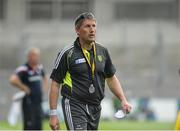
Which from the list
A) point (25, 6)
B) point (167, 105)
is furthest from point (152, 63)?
point (25, 6)

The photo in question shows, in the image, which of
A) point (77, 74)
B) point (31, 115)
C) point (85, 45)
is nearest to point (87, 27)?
point (85, 45)

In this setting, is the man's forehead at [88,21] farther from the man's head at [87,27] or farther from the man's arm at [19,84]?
the man's arm at [19,84]

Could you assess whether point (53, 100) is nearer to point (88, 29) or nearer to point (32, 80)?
point (88, 29)

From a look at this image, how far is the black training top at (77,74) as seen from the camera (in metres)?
8.45

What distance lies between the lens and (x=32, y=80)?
14969 mm

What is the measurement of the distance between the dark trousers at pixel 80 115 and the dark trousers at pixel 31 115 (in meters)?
6.50

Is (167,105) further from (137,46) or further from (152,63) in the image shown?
(137,46)

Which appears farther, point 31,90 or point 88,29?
point 31,90

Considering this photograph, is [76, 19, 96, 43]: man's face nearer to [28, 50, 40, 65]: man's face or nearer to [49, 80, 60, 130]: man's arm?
[49, 80, 60, 130]: man's arm

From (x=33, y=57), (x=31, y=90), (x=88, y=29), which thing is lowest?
(x=31, y=90)

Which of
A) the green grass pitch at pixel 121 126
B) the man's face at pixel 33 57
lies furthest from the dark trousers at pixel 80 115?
the green grass pitch at pixel 121 126

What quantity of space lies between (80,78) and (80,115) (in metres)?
0.43

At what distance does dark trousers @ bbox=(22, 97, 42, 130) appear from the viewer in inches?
589

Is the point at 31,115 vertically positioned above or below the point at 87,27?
below
